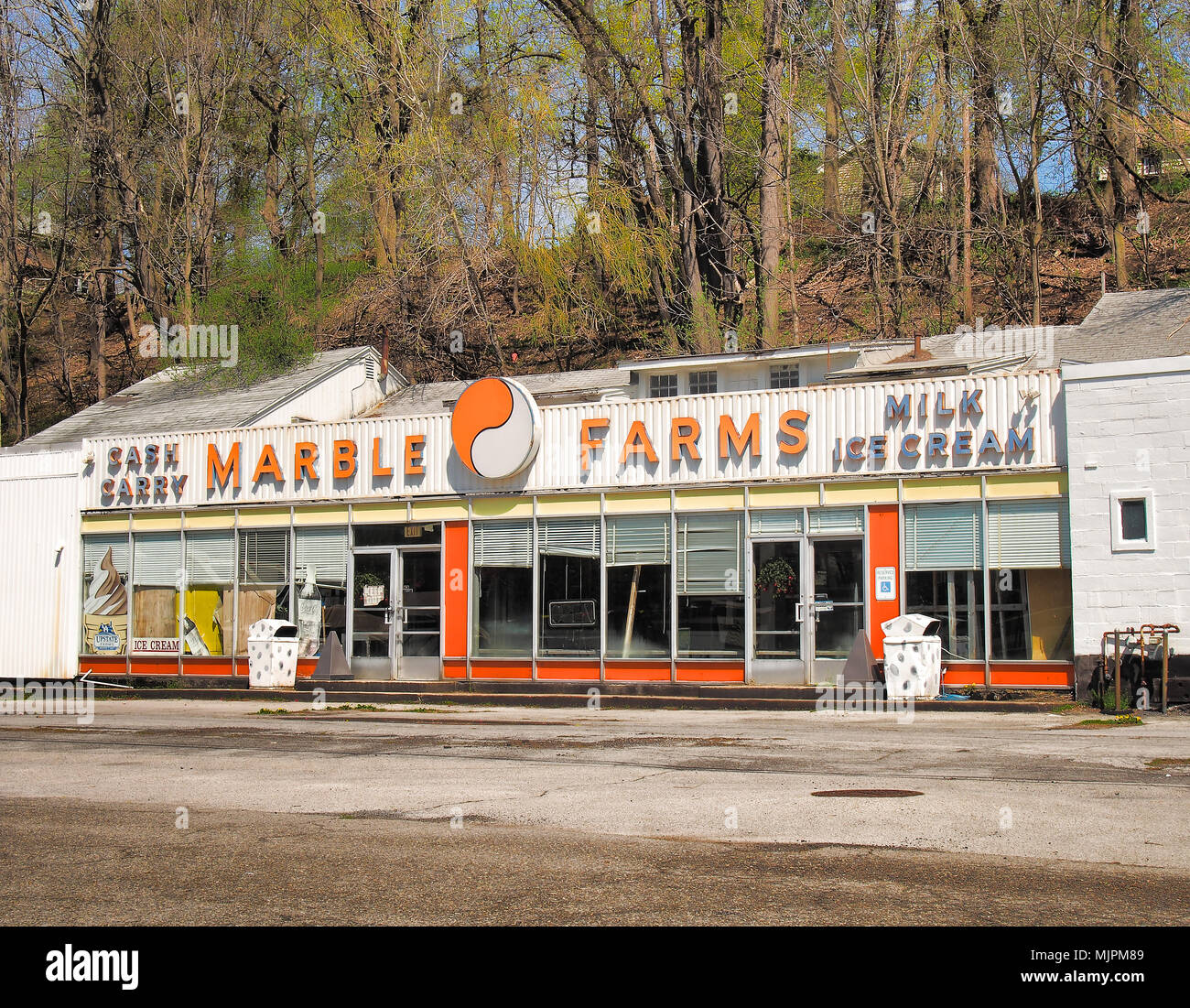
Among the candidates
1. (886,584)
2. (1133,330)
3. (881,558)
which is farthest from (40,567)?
(1133,330)

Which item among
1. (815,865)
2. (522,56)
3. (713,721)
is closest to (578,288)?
(522,56)

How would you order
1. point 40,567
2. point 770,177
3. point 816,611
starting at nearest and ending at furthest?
1. point 816,611
2. point 40,567
3. point 770,177

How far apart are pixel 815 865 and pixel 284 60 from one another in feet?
→ 156

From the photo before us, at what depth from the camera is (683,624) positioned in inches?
913

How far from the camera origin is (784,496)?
22.6m

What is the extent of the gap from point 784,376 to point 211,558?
45.7 feet

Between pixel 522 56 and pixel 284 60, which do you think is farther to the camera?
pixel 284 60

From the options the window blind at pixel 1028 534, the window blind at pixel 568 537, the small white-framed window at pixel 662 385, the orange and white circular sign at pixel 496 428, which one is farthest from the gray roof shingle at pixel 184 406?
A: the window blind at pixel 1028 534

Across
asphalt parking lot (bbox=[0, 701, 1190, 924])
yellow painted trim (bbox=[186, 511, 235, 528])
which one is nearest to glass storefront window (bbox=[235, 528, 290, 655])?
yellow painted trim (bbox=[186, 511, 235, 528])

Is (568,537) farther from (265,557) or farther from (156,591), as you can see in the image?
(156,591)

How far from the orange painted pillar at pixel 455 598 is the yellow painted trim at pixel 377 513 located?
3.66ft

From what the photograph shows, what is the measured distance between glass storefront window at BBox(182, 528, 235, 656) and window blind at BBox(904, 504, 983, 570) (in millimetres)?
15461
